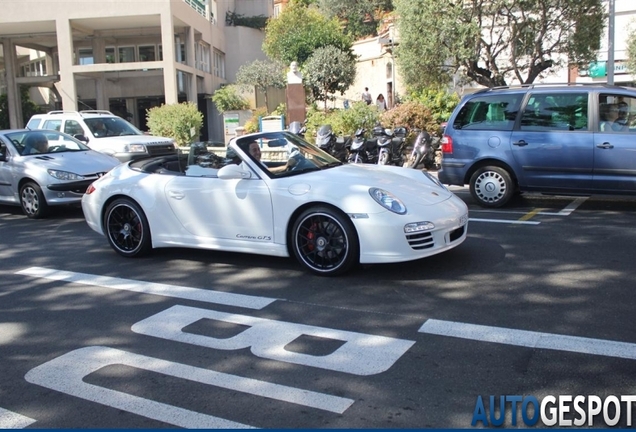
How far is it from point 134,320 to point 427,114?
12613mm

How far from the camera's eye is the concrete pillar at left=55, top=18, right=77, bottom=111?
1093 inches

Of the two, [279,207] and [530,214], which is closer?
[279,207]

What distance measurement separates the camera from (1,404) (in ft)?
12.6

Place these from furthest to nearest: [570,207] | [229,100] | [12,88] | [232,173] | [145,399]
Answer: [12,88] < [229,100] < [570,207] < [232,173] < [145,399]

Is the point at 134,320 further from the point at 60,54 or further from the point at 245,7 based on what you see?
the point at 245,7

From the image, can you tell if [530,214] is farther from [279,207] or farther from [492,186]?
[279,207]

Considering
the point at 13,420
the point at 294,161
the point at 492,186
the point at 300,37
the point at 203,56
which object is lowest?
the point at 13,420

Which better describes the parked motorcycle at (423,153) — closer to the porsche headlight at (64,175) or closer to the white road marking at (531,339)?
the porsche headlight at (64,175)

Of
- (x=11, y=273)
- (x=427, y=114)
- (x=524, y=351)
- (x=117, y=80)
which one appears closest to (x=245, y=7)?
(x=117, y=80)

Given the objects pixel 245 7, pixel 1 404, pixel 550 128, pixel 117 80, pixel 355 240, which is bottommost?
pixel 1 404

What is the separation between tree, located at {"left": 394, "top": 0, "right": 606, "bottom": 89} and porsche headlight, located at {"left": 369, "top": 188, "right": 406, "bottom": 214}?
1095 cm

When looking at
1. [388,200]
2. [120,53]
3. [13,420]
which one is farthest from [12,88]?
[13,420]

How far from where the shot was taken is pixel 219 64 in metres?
41.1

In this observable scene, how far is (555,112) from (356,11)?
41.2 metres
